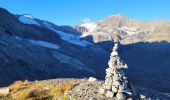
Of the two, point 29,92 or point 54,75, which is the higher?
Result: point 29,92

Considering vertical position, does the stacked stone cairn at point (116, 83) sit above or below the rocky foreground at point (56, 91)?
above

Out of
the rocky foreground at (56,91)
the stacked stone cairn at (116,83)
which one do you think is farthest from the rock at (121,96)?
the rocky foreground at (56,91)

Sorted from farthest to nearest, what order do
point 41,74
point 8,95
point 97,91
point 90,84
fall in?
point 41,74
point 8,95
point 90,84
point 97,91

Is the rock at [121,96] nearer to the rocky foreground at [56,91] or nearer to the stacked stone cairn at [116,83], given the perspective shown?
the stacked stone cairn at [116,83]

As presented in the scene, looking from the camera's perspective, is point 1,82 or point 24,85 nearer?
point 24,85

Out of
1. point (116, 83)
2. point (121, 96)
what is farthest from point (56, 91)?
point (121, 96)

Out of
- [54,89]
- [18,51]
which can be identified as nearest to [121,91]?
[54,89]

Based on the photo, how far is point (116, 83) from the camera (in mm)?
21984

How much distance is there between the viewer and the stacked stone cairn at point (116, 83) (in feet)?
72.0

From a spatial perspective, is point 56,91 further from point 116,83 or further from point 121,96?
point 121,96

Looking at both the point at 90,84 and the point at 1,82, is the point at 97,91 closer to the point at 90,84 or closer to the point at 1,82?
the point at 90,84

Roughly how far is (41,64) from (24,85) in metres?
108

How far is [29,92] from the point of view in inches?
Result: 1033

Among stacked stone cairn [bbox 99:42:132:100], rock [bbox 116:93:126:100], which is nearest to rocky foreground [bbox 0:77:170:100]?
stacked stone cairn [bbox 99:42:132:100]
